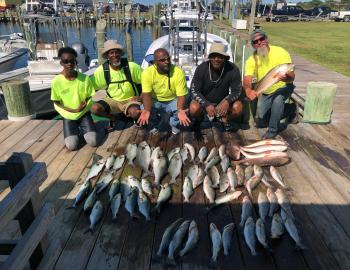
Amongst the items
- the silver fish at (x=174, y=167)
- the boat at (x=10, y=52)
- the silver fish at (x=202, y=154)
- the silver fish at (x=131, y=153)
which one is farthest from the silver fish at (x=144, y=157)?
the boat at (x=10, y=52)

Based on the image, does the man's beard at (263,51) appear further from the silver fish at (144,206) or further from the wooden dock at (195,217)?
the silver fish at (144,206)

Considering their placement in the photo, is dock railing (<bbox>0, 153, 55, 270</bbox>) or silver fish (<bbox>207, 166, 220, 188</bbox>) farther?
silver fish (<bbox>207, 166, 220, 188</bbox>)

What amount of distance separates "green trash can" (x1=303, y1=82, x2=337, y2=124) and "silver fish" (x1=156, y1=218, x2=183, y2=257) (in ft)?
12.9

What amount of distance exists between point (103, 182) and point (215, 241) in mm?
1671

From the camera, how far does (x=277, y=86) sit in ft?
17.8

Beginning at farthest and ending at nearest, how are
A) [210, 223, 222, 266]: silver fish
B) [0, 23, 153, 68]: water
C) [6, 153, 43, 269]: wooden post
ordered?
[0, 23, 153, 68]: water, [210, 223, 222, 266]: silver fish, [6, 153, 43, 269]: wooden post

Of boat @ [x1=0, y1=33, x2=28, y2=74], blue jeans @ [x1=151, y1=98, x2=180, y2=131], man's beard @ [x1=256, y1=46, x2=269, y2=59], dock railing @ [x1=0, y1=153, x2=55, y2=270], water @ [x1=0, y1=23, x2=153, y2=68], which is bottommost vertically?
water @ [x1=0, y1=23, x2=153, y2=68]

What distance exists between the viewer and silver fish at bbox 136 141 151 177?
14.3 feet

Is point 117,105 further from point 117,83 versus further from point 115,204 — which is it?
point 115,204

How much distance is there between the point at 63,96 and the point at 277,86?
3.55 m

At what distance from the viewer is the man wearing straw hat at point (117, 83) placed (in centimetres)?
545

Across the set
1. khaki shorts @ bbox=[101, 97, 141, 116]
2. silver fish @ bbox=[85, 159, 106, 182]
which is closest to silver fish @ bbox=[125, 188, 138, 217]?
silver fish @ bbox=[85, 159, 106, 182]

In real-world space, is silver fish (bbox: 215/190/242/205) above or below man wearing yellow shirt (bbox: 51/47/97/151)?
below

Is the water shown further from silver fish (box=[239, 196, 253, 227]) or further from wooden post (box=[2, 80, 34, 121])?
silver fish (box=[239, 196, 253, 227])
